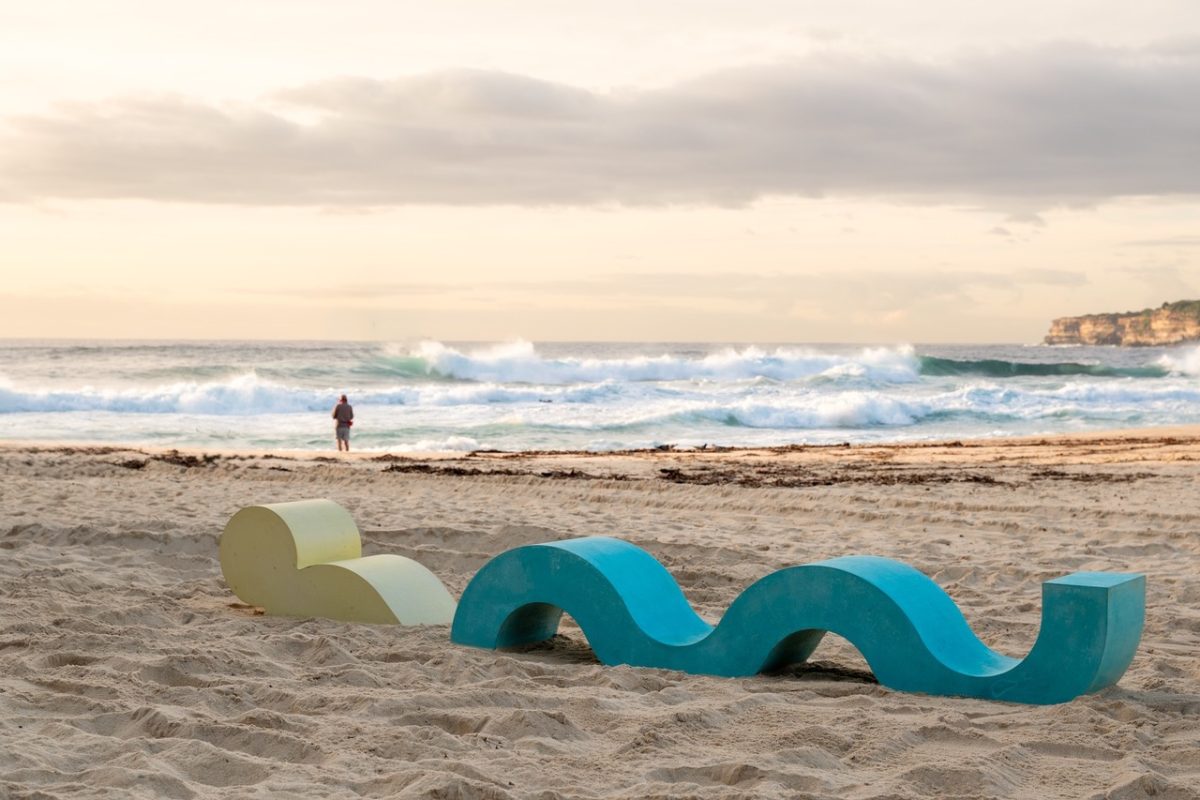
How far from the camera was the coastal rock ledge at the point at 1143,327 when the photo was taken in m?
104

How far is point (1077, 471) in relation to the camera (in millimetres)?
13820

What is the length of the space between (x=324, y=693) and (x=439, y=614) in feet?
5.33

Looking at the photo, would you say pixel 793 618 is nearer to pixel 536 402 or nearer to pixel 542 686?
pixel 542 686

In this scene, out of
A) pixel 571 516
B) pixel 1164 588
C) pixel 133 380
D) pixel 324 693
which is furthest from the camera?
pixel 133 380

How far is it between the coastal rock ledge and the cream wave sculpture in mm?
109269

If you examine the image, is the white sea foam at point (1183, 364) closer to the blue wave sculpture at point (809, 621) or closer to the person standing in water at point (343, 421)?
the person standing in water at point (343, 421)

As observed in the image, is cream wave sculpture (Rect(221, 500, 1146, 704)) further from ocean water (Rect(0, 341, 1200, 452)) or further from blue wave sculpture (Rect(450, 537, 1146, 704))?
ocean water (Rect(0, 341, 1200, 452))

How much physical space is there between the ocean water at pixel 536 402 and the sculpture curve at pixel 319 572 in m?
15.1

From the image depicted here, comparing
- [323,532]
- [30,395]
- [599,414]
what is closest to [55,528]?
[323,532]

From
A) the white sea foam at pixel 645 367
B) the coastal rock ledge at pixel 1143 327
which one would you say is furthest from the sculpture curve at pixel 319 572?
the coastal rock ledge at pixel 1143 327

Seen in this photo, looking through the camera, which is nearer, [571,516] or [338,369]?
[571,516]

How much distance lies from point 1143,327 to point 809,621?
115 m

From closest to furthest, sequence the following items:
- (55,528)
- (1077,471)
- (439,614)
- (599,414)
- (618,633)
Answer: (618,633)
(439,614)
(55,528)
(1077,471)
(599,414)

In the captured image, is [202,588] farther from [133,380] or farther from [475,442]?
[133,380]
